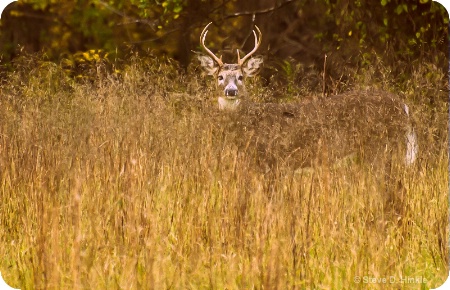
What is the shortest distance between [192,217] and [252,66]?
7.99 ft

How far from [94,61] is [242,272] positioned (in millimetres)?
2899

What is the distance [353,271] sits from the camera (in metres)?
3.16

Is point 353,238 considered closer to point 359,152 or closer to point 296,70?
point 359,152

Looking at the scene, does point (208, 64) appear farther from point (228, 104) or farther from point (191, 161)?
point (191, 161)

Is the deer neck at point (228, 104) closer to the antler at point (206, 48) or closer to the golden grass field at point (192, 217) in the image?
the antler at point (206, 48)

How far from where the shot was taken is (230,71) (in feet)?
18.6

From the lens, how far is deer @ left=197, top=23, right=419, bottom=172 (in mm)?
4242

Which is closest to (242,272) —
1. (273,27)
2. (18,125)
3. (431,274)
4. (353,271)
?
(353,271)

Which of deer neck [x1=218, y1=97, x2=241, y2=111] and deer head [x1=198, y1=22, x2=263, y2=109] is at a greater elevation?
deer head [x1=198, y1=22, x2=263, y2=109]

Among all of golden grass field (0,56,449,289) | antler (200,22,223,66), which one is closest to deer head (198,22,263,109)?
antler (200,22,223,66)

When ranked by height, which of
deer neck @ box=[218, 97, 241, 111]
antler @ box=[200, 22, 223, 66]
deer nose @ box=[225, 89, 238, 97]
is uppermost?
antler @ box=[200, 22, 223, 66]

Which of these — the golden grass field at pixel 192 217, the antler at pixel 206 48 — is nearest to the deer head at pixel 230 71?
the antler at pixel 206 48

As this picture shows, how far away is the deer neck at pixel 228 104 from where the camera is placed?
5.58m

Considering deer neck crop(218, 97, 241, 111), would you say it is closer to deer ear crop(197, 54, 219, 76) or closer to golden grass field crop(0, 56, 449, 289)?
deer ear crop(197, 54, 219, 76)
